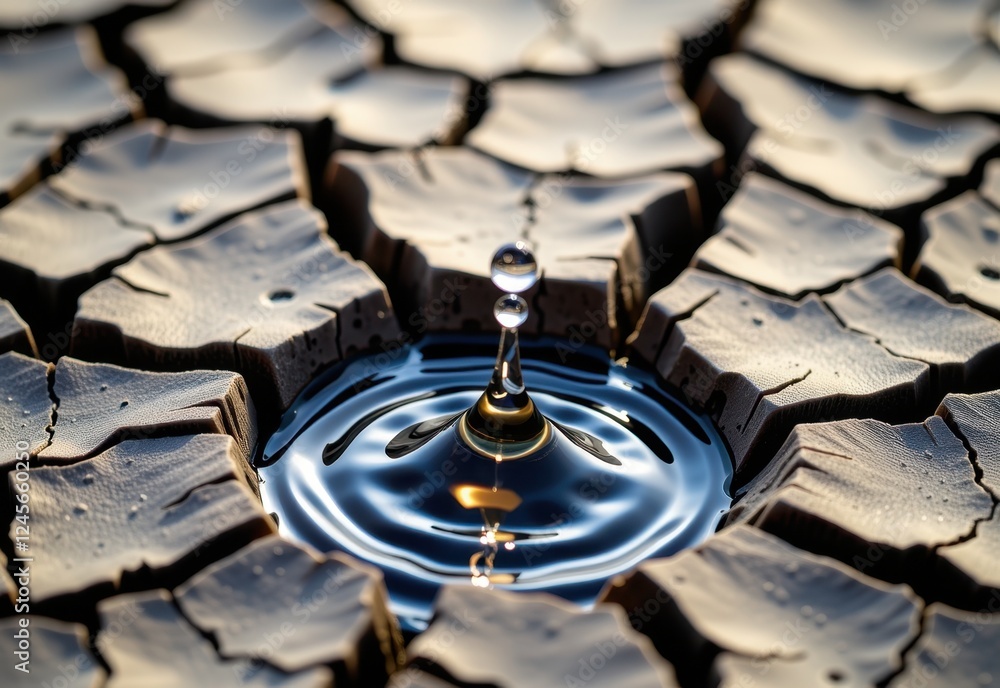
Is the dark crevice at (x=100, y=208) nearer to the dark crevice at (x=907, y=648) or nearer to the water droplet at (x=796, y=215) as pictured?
the water droplet at (x=796, y=215)

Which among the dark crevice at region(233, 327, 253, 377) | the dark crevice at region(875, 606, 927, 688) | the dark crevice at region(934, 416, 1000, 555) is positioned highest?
the dark crevice at region(934, 416, 1000, 555)

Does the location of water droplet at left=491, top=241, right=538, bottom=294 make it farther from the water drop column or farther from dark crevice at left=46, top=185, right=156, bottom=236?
dark crevice at left=46, top=185, right=156, bottom=236

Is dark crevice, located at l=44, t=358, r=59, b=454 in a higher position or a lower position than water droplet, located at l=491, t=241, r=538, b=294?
lower

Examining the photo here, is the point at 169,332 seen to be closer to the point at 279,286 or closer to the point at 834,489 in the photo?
the point at 279,286

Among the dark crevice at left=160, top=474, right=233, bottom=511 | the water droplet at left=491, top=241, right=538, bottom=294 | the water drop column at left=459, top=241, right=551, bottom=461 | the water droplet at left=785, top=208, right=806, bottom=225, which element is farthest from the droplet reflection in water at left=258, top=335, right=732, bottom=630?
the water droplet at left=785, top=208, right=806, bottom=225

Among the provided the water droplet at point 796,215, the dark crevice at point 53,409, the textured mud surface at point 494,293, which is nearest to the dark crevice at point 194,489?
the textured mud surface at point 494,293

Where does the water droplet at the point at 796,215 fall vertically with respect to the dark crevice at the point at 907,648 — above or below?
above

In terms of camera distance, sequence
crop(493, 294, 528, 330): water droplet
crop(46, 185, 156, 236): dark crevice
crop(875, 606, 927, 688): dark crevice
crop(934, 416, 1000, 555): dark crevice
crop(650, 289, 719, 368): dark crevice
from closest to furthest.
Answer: crop(875, 606, 927, 688): dark crevice
crop(934, 416, 1000, 555): dark crevice
crop(493, 294, 528, 330): water droplet
crop(650, 289, 719, 368): dark crevice
crop(46, 185, 156, 236): dark crevice

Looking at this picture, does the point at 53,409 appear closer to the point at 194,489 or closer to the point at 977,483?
the point at 194,489

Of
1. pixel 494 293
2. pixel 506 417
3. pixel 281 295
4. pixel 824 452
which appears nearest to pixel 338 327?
pixel 281 295

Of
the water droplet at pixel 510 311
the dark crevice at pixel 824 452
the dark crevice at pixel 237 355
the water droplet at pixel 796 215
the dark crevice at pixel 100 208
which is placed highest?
the water droplet at pixel 510 311
